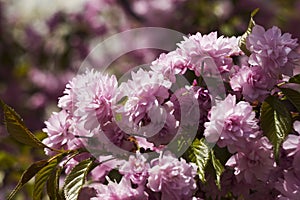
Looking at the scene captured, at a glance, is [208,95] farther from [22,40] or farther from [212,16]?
[22,40]

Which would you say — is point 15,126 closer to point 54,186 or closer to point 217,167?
point 54,186

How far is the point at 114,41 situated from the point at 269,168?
319cm

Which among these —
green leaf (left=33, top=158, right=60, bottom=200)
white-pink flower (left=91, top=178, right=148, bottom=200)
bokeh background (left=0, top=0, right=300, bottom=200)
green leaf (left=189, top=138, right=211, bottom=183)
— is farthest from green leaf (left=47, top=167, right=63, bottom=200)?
bokeh background (left=0, top=0, right=300, bottom=200)

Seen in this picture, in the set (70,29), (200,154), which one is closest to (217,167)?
(200,154)

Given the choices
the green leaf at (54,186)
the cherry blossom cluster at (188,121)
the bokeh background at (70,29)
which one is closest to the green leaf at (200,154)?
the cherry blossom cluster at (188,121)

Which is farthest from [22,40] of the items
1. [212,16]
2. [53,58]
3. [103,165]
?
[103,165]

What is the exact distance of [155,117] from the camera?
3.65 feet

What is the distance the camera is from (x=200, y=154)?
1127 millimetres

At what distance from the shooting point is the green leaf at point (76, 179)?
3.73ft

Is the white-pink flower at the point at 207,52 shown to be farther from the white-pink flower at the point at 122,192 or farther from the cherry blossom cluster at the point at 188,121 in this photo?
the white-pink flower at the point at 122,192

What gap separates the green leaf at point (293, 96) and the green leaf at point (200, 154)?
17 cm

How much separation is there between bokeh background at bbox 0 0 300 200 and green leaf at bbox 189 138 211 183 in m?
2.43

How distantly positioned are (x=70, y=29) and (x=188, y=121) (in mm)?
3385

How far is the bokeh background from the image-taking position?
3.78m
